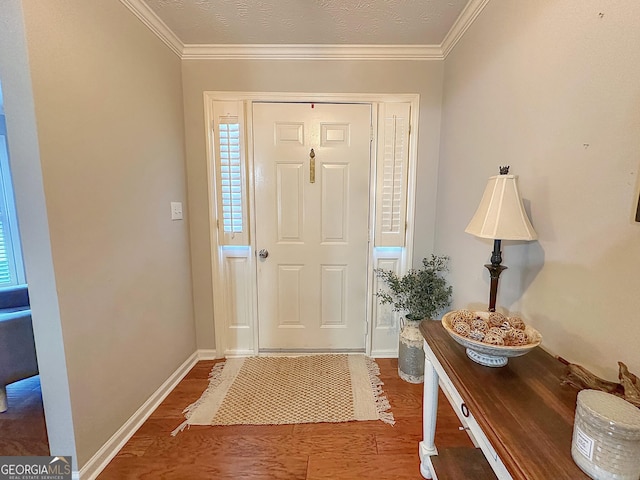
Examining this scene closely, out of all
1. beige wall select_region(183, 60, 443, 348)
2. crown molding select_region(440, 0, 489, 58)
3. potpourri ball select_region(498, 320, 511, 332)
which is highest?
crown molding select_region(440, 0, 489, 58)

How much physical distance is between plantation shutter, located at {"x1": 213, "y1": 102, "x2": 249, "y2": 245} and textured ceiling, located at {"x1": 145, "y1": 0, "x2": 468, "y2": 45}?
0.45 metres

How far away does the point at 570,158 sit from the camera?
3.17 ft

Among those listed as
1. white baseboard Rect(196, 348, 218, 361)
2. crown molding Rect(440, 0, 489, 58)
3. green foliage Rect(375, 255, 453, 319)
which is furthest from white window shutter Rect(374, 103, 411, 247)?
white baseboard Rect(196, 348, 218, 361)

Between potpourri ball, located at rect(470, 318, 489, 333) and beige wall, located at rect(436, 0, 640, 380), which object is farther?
potpourri ball, located at rect(470, 318, 489, 333)

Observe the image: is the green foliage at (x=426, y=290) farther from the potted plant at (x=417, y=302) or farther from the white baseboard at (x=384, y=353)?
the white baseboard at (x=384, y=353)

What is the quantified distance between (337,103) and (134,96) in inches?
50.7

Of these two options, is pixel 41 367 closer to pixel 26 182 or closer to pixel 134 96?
pixel 26 182

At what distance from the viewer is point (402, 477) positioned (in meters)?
1.39

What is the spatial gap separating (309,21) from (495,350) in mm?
1956

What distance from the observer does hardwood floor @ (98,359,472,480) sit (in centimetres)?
142

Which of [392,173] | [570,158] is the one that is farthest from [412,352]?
[570,158]

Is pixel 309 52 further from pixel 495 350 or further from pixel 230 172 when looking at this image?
pixel 495 350

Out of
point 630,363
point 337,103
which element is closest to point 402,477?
point 630,363

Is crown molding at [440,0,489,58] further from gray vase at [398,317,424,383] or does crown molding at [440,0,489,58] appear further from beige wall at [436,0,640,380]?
gray vase at [398,317,424,383]
